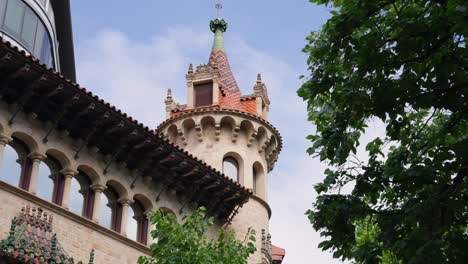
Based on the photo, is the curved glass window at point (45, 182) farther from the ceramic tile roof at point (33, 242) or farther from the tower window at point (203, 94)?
the tower window at point (203, 94)

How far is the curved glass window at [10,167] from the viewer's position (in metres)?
15.3

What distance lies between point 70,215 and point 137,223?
3.27 meters

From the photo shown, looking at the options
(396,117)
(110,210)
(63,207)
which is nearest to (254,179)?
(110,210)

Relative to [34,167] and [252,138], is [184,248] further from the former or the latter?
[252,138]

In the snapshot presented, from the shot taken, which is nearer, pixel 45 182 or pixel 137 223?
pixel 45 182

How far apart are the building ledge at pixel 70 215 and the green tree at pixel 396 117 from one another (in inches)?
309

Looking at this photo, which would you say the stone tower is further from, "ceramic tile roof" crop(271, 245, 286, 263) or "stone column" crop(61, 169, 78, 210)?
"stone column" crop(61, 169, 78, 210)

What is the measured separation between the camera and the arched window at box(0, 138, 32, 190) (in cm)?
1539

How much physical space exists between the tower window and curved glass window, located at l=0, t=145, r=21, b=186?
11.3 m

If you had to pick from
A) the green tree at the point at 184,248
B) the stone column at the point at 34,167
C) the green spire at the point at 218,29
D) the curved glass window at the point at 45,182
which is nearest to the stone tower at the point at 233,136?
the green spire at the point at 218,29

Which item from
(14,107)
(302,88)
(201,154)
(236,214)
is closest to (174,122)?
(201,154)

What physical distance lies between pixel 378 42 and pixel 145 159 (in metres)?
11.4

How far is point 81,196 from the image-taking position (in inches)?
691

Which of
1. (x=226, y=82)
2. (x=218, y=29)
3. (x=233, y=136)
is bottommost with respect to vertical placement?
(x=233, y=136)
